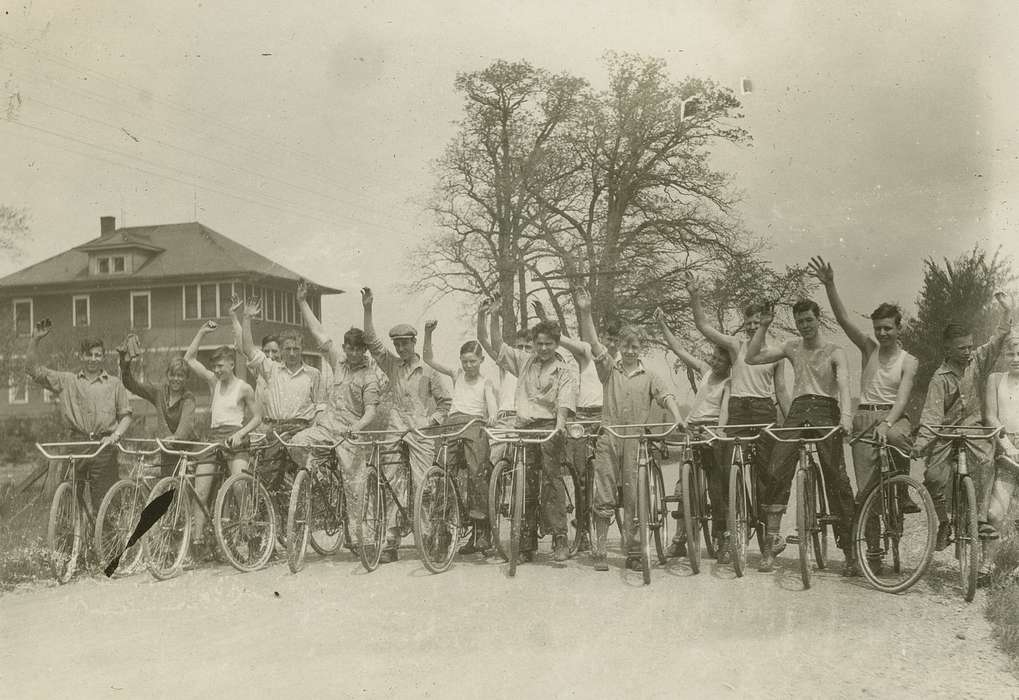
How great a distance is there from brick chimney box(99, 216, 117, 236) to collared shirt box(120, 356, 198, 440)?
1957 mm

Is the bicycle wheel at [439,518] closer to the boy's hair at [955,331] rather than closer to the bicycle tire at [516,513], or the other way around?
the bicycle tire at [516,513]

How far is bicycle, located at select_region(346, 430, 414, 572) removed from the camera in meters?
6.99

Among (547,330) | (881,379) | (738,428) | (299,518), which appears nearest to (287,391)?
(299,518)

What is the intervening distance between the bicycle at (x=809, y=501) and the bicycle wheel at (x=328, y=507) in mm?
3393

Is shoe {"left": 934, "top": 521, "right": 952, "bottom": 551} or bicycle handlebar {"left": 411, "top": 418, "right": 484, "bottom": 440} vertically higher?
bicycle handlebar {"left": 411, "top": 418, "right": 484, "bottom": 440}

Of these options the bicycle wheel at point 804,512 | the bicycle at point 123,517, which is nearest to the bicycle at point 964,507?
the bicycle wheel at point 804,512

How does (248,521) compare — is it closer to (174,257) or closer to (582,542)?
(582,542)

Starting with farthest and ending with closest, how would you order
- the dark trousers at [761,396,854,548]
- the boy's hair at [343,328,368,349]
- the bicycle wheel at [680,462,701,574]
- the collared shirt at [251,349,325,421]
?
the collared shirt at [251,349,325,421], the boy's hair at [343,328,368,349], the bicycle wheel at [680,462,701,574], the dark trousers at [761,396,854,548]

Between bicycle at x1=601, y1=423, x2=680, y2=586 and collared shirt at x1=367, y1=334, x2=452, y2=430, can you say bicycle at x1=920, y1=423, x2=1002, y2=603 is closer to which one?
bicycle at x1=601, y1=423, x2=680, y2=586

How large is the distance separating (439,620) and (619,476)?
220 centimetres

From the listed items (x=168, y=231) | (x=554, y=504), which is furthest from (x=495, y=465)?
(x=168, y=231)

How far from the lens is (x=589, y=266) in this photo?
9.04m

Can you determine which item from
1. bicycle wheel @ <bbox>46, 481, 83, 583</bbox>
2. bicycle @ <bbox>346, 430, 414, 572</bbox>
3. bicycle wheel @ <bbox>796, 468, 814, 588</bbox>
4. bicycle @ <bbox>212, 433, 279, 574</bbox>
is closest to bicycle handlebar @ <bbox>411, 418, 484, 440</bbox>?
bicycle @ <bbox>346, 430, 414, 572</bbox>

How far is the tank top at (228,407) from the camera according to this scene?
777 centimetres
